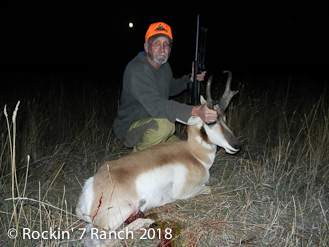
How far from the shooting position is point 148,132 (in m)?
3.30

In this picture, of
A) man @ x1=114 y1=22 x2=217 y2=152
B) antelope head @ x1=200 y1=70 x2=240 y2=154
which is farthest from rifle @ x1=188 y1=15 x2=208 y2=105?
antelope head @ x1=200 y1=70 x2=240 y2=154

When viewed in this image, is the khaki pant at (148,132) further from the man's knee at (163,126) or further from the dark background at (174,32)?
the dark background at (174,32)

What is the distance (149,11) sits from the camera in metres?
31.5

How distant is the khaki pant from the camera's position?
10.6ft

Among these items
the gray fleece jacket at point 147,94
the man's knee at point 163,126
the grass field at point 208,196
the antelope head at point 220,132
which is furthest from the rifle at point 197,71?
the grass field at point 208,196

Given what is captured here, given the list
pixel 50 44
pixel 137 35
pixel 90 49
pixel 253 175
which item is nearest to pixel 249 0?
pixel 137 35

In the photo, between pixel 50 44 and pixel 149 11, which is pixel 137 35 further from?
pixel 50 44

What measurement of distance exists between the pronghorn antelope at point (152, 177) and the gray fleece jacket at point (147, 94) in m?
0.24

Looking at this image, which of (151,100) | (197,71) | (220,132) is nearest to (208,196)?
(220,132)

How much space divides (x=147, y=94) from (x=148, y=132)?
0.51 m

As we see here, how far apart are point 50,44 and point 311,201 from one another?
2519cm

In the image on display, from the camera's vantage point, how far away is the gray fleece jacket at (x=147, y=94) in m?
2.83

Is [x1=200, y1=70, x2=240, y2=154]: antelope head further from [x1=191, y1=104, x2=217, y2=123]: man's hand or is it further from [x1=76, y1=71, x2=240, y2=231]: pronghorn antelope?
[x1=191, y1=104, x2=217, y2=123]: man's hand

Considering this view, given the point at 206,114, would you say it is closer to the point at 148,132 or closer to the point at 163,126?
the point at 163,126
